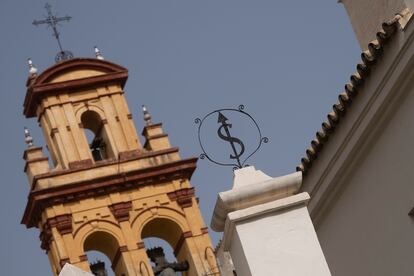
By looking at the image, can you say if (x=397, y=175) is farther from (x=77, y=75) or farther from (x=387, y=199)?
(x=77, y=75)

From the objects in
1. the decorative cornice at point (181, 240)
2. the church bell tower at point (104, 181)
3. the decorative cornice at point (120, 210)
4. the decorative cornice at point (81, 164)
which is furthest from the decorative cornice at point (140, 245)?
the decorative cornice at point (81, 164)

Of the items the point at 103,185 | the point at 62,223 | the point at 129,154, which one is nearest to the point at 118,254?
the point at 62,223

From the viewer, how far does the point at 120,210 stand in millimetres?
30328

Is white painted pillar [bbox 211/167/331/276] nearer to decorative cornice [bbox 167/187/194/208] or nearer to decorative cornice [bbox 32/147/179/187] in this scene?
decorative cornice [bbox 32/147/179/187]

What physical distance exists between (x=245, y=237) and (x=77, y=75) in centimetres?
2434

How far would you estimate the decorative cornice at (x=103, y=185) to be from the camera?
97.9 ft

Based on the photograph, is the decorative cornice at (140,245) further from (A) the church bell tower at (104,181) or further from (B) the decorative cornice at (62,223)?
(B) the decorative cornice at (62,223)

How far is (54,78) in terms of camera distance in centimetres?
3152

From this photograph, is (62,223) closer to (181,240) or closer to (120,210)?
(120,210)

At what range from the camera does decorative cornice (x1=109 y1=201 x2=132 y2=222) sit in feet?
99.3

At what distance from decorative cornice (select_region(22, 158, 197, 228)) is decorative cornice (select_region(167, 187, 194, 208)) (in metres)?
0.29

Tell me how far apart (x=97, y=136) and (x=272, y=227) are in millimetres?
25212

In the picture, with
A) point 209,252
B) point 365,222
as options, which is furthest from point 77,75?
point 365,222

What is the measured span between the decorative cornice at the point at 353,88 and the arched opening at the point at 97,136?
19957 millimetres
